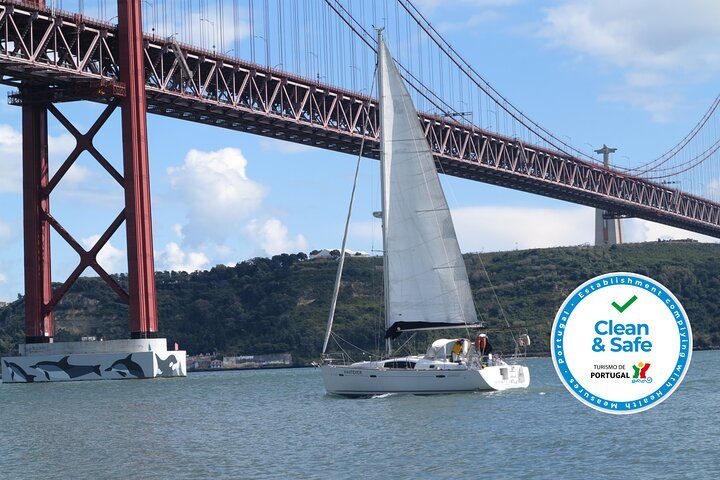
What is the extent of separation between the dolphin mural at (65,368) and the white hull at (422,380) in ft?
72.7

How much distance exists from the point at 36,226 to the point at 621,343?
46441 mm

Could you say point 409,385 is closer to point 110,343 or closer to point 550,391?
point 550,391

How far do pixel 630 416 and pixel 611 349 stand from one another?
45.2 ft

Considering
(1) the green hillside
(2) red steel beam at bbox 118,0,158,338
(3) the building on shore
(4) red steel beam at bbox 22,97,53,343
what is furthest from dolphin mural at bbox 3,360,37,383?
(1) the green hillside

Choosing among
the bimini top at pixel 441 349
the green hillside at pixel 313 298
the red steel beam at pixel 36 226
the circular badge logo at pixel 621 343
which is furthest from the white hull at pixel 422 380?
the green hillside at pixel 313 298

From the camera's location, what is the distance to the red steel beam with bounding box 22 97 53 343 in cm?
6250

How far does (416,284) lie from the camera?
4075 cm

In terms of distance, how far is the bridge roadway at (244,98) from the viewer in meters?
59.3

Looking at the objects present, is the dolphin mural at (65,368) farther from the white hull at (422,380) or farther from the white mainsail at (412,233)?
the white mainsail at (412,233)

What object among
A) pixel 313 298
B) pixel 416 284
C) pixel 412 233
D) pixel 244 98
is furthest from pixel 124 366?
pixel 313 298

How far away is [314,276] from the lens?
394ft

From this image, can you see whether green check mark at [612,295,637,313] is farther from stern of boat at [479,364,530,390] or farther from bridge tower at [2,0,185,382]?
bridge tower at [2,0,185,382]

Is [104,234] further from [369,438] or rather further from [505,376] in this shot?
[369,438]

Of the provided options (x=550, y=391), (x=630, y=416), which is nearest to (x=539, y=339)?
(x=550, y=391)
